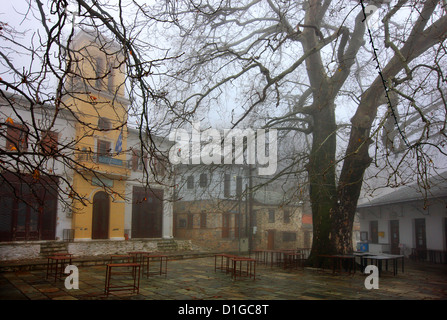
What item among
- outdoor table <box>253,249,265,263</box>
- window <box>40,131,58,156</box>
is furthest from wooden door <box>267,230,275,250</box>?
window <box>40,131,58,156</box>

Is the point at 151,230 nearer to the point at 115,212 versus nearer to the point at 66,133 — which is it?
the point at 115,212

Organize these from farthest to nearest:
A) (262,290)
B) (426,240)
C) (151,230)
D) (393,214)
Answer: (151,230)
(393,214)
(426,240)
(262,290)

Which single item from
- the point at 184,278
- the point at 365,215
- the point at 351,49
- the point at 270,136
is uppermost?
the point at 351,49

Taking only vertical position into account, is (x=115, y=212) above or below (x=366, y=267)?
above

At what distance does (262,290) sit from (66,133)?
593 inches

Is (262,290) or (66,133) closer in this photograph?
(262,290)

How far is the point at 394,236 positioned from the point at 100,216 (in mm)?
18017

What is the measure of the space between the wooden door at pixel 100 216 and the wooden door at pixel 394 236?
1744 centimetres

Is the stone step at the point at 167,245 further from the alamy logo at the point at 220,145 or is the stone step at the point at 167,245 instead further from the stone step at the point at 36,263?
the alamy logo at the point at 220,145

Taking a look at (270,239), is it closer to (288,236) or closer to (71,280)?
(288,236)

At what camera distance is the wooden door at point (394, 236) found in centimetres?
2167

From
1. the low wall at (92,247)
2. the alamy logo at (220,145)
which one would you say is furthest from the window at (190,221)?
the alamy logo at (220,145)
